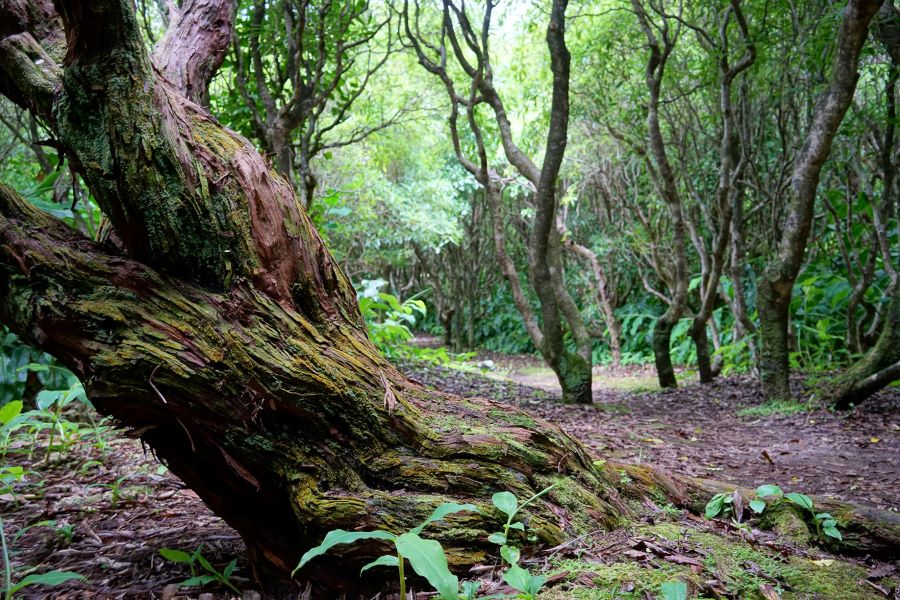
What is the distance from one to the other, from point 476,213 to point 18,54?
1274 centimetres

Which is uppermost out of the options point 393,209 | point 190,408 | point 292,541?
point 393,209

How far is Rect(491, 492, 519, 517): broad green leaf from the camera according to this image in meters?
1.63

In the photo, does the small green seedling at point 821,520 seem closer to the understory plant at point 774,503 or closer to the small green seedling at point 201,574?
the understory plant at point 774,503

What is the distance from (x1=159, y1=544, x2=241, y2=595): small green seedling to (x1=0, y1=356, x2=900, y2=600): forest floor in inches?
1.3

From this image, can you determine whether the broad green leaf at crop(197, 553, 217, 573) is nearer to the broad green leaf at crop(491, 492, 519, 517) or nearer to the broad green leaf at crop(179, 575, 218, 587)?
the broad green leaf at crop(179, 575, 218, 587)

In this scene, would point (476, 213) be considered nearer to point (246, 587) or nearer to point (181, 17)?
point (181, 17)

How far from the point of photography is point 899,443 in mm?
4070

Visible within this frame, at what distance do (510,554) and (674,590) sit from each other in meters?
0.40

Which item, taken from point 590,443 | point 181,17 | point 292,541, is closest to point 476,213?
point 590,443

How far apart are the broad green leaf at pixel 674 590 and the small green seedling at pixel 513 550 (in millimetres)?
276

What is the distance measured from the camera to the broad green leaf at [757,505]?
2.15m

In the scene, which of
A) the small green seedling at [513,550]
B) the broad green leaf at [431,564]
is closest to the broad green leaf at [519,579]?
the small green seedling at [513,550]

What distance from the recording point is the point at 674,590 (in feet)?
4.40

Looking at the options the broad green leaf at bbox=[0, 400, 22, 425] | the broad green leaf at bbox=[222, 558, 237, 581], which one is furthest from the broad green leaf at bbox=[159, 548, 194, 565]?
the broad green leaf at bbox=[0, 400, 22, 425]
